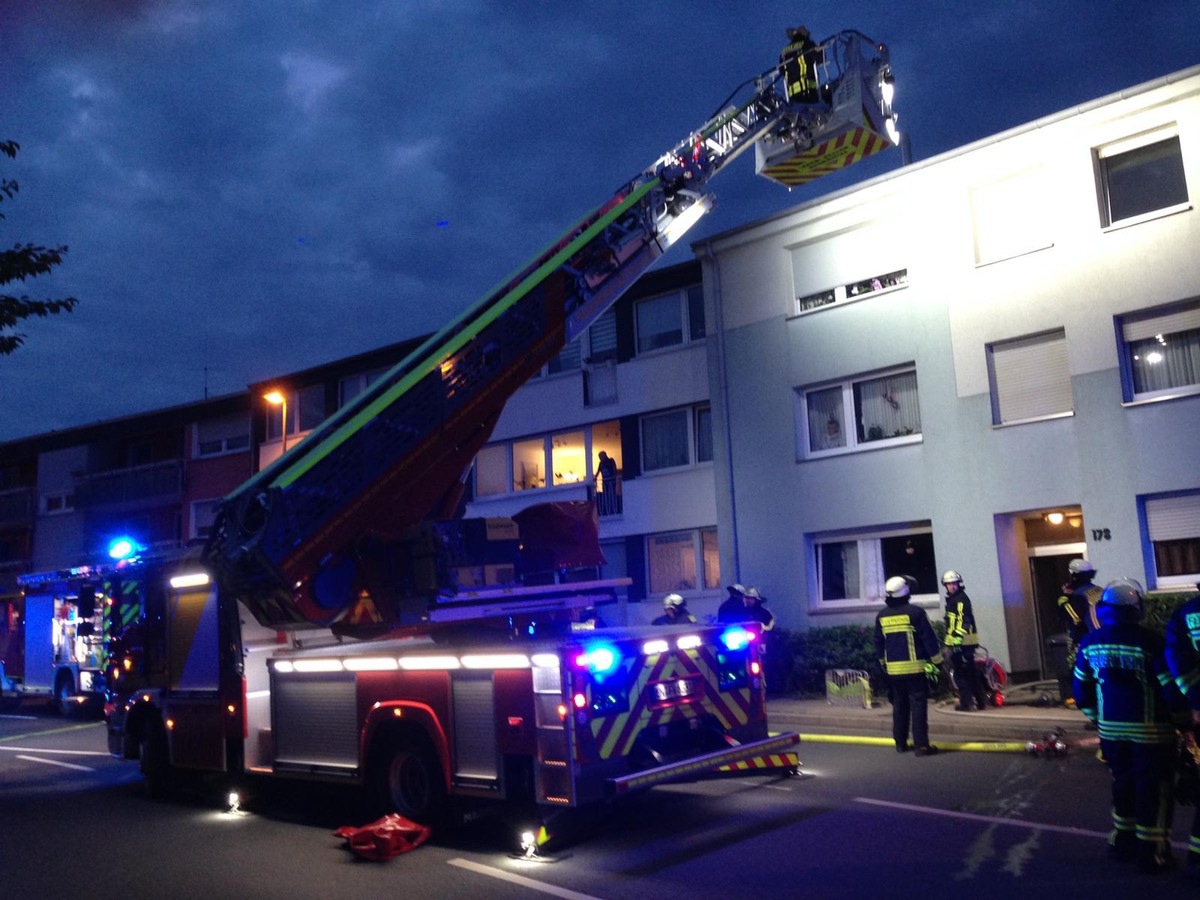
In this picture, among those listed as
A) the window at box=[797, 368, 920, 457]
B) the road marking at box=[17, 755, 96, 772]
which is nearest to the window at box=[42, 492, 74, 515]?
the road marking at box=[17, 755, 96, 772]

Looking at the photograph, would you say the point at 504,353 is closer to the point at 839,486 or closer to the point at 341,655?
the point at 341,655

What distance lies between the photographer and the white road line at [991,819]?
6.94 meters

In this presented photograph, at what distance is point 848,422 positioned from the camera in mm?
18047

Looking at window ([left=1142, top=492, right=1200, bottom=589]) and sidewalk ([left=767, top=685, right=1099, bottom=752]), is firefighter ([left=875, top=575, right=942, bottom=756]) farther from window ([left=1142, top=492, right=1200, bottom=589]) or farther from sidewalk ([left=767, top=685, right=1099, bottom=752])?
window ([left=1142, top=492, right=1200, bottom=589])

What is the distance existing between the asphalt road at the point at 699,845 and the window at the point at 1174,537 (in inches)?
222

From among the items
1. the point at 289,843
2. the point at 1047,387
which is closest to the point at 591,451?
the point at 1047,387

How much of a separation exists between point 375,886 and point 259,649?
141 inches

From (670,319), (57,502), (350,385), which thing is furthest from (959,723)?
(57,502)

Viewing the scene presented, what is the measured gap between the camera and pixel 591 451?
22.5 m

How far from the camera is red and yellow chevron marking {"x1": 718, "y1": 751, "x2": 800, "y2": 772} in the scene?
7793 mm

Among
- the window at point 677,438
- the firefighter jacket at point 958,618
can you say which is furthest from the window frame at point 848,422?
the firefighter jacket at point 958,618

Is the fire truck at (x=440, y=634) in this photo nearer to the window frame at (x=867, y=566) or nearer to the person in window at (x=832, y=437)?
the person in window at (x=832, y=437)

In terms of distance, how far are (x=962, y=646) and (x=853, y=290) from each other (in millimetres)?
7154

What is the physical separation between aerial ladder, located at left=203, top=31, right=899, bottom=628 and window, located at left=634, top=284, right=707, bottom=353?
30.3ft
